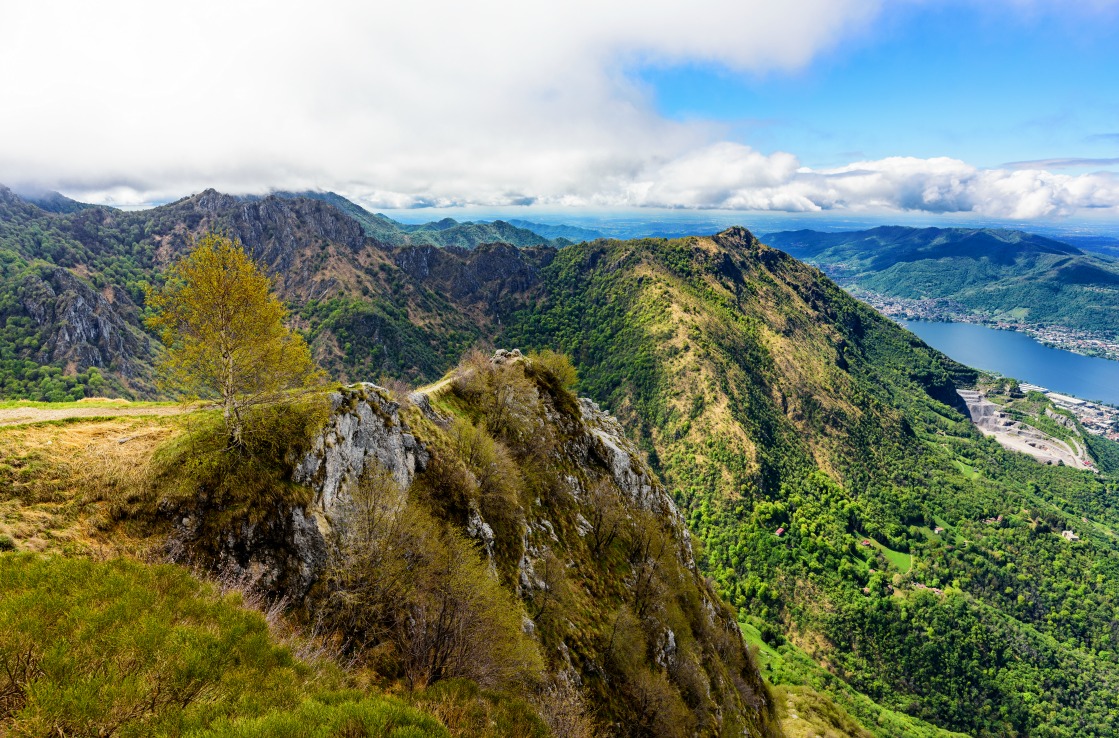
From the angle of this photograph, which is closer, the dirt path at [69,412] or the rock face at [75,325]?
the dirt path at [69,412]

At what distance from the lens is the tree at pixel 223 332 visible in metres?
20.0

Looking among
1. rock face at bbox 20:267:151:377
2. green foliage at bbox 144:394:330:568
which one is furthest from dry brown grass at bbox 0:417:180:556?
rock face at bbox 20:267:151:377

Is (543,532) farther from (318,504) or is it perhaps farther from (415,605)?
(318,504)

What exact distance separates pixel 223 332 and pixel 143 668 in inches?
644

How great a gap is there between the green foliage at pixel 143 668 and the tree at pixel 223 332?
10414 mm

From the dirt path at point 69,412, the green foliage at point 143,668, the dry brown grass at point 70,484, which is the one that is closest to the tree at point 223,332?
the dry brown grass at point 70,484

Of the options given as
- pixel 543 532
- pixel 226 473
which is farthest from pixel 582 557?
pixel 226 473

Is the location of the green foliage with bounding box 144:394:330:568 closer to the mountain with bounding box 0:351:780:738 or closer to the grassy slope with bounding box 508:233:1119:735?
the mountain with bounding box 0:351:780:738

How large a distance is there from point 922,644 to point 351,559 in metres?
177

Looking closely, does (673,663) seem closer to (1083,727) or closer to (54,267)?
(1083,727)

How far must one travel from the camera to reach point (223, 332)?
20859 millimetres

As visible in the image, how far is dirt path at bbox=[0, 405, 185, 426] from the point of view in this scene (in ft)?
70.0

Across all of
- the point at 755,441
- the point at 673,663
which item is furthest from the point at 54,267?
the point at 755,441

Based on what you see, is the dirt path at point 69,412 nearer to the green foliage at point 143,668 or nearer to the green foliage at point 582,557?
the green foliage at point 143,668
